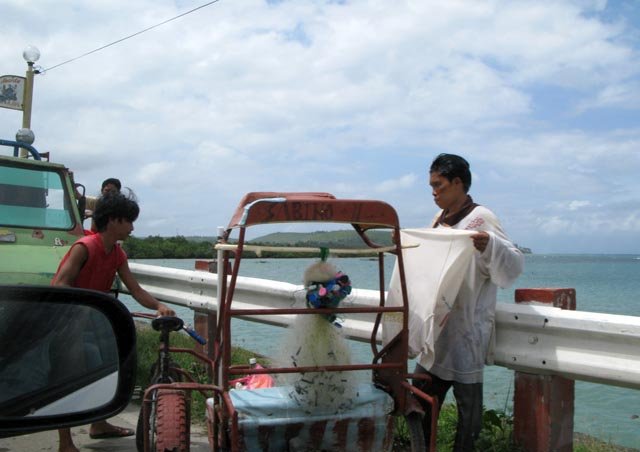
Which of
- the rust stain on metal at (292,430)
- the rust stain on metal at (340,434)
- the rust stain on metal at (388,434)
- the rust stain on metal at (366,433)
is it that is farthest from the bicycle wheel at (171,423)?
the rust stain on metal at (388,434)

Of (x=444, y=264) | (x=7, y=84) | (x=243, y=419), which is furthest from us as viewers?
(x=7, y=84)

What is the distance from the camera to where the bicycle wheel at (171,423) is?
3326 millimetres

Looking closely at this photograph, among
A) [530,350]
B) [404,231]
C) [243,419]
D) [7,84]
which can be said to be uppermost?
[7,84]

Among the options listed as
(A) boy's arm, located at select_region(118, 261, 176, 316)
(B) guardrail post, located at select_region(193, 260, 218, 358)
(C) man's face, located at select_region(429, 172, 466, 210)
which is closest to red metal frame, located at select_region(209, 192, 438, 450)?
(C) man's face, located at select_region(429, 172, 466, 210)

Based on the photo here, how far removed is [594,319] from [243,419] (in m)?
1.81

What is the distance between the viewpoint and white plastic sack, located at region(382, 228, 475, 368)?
3.65 m

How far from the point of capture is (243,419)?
10.5ft

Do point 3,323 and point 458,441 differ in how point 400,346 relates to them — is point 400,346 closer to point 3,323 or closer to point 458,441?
point 458,441

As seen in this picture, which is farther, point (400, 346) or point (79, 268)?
point (79, 268)

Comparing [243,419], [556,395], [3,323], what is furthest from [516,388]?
[3,323]

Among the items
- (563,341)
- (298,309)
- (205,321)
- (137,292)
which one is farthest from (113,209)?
(563,341)

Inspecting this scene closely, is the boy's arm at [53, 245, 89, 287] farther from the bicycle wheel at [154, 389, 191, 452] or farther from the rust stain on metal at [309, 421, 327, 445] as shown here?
the rust stain on metal at [309, 421, 327, 445]

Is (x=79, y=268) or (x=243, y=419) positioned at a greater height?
(x=79, y=268)

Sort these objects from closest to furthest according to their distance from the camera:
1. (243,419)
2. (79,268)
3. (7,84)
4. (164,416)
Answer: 1. (243,419)
2. (164,416)
3. (79,268)
4. (7,84)
